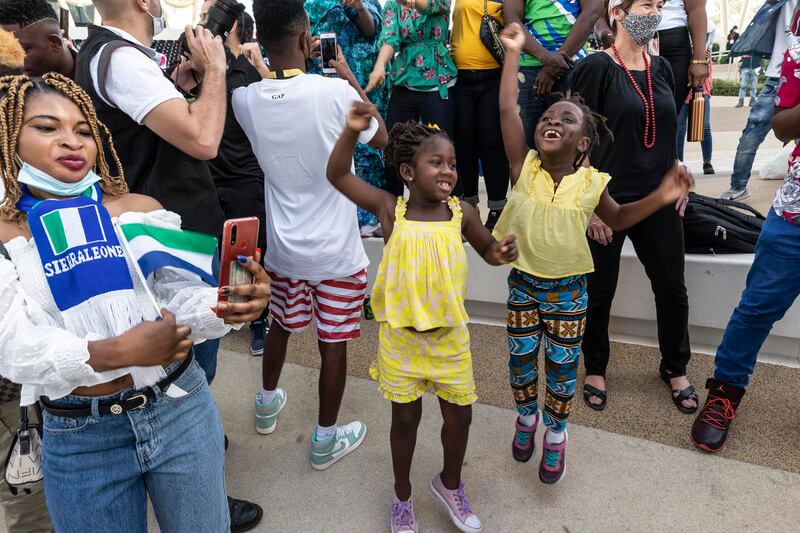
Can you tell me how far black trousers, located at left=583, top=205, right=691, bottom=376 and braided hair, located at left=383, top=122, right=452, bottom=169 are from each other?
49.5 inches

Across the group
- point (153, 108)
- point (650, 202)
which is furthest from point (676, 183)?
point (153, 108)

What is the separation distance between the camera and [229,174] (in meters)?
3.16

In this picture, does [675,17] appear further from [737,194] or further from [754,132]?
[737,194]

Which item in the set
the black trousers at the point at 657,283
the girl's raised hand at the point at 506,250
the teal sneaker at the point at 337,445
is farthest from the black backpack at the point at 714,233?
the teal sneaker at the point at 337,445

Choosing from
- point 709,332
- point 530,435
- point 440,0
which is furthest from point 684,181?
point 440,0

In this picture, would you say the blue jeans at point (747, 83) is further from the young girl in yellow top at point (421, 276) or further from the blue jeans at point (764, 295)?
the young girl in yellow top at point (421, 276)

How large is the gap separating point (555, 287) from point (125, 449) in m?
1.59

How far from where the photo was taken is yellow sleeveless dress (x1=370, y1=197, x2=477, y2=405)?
187 cm

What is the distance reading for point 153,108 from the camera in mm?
1677

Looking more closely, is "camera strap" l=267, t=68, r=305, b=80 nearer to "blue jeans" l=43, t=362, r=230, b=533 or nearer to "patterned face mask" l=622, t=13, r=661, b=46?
"blue jeans" l=43, t=362, r=230, b=533

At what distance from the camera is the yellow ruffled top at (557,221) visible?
212cm

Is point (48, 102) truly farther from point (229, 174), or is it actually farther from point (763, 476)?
point (763, 476)

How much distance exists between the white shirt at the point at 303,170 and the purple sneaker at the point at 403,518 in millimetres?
979

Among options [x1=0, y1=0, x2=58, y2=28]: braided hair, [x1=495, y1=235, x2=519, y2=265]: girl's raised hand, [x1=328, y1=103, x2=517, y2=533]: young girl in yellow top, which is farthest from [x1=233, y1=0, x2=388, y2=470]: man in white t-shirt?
[x1=0, y1=0, x2=58, y2=28]: braided hair
